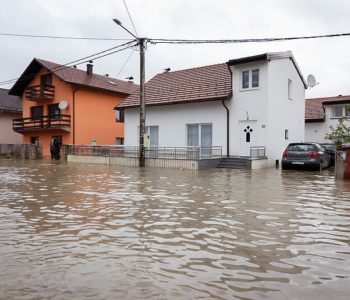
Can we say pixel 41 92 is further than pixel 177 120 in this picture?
Yes

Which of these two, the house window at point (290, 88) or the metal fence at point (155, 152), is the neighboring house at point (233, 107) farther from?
the metal fence at point (155, 152)

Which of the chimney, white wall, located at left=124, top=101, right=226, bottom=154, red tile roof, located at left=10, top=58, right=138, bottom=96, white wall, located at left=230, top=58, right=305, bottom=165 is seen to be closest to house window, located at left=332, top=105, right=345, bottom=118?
white wall, located at left=230, top=58, right=305, bottom=165

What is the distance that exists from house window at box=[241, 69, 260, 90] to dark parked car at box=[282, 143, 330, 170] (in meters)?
4.40

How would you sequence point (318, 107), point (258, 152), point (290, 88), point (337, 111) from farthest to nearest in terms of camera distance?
point (318, 107), point (337, 111), point (290, 88), point (258, 152)

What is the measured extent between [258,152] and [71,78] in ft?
61.7

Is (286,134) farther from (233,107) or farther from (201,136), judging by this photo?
(201,136)

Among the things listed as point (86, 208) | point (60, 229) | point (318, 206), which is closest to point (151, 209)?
point (86, 208)

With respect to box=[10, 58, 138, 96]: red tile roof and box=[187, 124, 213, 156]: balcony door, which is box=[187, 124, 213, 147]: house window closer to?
box=[187, 124, 213, 156]: balcony door

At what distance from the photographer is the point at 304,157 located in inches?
683

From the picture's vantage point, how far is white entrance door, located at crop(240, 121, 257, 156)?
20359mm

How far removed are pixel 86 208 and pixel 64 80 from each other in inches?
974

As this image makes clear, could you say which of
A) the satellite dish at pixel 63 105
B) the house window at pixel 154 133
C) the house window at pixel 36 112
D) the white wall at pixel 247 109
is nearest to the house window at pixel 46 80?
the house window at pixel 36 112

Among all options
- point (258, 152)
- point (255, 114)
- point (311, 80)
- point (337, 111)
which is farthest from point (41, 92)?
point (337, 111)

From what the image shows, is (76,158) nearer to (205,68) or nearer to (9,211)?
(205,68)
